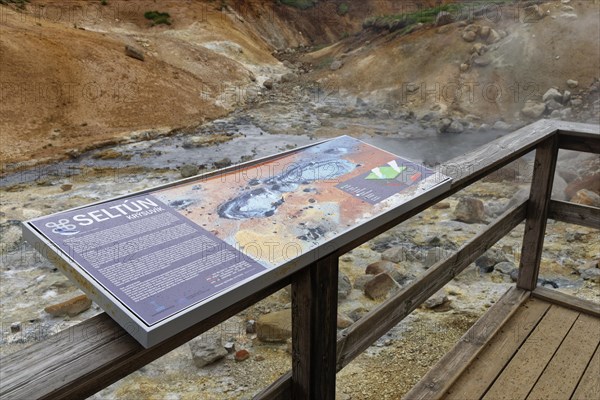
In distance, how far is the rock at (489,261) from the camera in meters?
5.88

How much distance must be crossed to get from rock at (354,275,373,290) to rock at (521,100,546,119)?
11.2m

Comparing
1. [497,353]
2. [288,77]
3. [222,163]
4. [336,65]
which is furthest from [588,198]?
[336,65]

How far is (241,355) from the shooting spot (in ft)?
14.5

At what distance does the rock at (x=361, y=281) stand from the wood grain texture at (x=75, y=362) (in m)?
4.52

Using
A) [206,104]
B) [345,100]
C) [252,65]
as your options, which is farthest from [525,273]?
[252,65]

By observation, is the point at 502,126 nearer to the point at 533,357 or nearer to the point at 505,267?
the point at 505,267

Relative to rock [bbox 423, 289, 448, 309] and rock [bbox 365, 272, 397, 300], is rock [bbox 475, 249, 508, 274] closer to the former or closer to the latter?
rock [bbox 423, 289, 448, 309]

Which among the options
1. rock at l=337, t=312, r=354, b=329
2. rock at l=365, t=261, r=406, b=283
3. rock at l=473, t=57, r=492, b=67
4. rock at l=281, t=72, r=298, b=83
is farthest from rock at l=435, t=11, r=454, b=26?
rock at l=337, t=312, r=354, b=329

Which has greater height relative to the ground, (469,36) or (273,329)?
(469,36)

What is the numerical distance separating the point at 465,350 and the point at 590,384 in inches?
23.1

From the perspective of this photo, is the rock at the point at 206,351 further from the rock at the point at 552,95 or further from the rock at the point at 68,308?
the rock at the point at 552,95

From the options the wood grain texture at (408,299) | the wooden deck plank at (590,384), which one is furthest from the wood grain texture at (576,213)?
the wooden deck plank at (590,384)

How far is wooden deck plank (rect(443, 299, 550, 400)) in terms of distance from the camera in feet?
8.25

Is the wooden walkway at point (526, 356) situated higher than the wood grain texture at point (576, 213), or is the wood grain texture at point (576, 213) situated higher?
the wood grain texture at point (576, 213)
